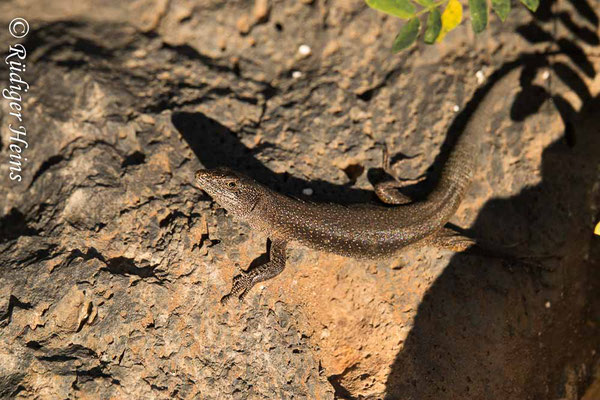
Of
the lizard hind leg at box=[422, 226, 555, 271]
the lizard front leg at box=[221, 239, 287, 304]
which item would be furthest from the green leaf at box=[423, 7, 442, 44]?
the lizard front leg at box=[221, 239, 287, 304]

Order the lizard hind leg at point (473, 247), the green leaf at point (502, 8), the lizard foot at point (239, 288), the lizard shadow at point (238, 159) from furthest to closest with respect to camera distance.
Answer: the lizard shadow at point (238, 159) < the lizard hind leg at point (473, 247) < the lizard foot at point (239, 288) < the green leaf at point (502, 8)

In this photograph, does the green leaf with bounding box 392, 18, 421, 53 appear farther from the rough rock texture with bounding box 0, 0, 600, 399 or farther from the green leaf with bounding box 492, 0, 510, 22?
the rough rock texture with bounding box 0, 0, 600, 399

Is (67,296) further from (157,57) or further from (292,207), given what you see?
(157,57)

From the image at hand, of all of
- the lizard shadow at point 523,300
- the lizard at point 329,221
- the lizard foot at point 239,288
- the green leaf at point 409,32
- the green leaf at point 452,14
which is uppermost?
the green leaf at point 452,14

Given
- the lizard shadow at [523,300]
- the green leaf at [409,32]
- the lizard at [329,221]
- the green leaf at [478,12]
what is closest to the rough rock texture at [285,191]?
the lizard shadow at [523,300]

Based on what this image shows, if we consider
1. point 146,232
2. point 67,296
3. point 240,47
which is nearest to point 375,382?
point 146,232

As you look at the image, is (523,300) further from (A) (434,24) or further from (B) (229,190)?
(B) (229,190)

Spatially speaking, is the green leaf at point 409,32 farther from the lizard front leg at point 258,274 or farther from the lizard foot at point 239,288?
the lizard foot at point 239,288
